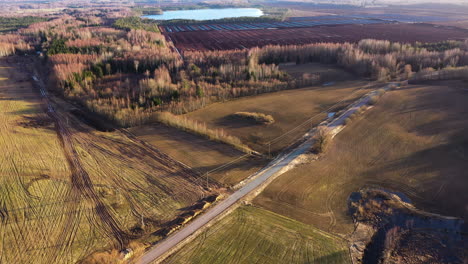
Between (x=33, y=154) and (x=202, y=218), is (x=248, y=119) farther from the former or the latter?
(x=33, y=154)

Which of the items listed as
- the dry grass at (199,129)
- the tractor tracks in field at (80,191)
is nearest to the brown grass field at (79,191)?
the tractor tracks in field at (80,191)

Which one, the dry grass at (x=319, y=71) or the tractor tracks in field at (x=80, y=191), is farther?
the dry grass at (x=319, y=71)

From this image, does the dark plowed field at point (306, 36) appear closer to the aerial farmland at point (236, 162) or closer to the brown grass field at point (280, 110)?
the aerial farmland at point (236, 162)

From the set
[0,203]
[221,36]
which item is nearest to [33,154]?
[0,203]

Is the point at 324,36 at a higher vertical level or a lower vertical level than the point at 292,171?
higher

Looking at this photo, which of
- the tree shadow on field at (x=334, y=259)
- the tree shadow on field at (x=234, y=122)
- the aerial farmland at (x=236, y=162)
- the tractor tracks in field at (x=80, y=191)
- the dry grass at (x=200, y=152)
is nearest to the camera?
the tree shadow on field at (x=334, y=259)
